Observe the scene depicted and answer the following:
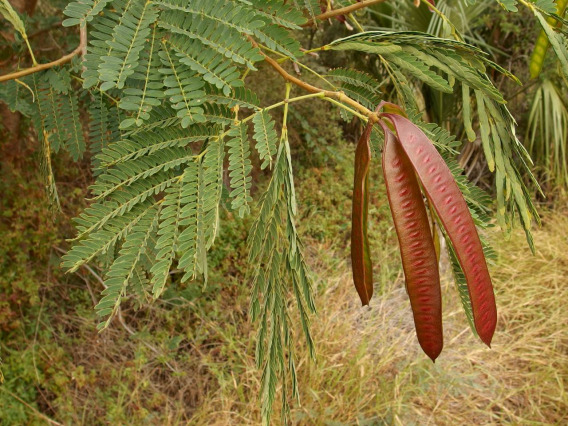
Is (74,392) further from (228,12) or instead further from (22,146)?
(228,12)

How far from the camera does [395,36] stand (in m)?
0.50

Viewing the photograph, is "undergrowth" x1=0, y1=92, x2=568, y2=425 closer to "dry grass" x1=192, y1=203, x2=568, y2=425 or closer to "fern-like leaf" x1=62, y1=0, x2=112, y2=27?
"dry grass" x1=192, y1=203, x2=568, y2=425

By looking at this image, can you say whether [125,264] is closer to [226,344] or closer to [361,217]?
[361,217]

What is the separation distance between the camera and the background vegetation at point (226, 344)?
67.3 inches

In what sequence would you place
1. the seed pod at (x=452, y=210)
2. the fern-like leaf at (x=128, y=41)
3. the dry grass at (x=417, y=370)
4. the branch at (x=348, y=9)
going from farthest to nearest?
the dry grass at (x=417, y=370) → the branch at (x=348, y=9) → the fern-like leaf at (x=128, y=41) → the seed pod at (x=452, y=210)

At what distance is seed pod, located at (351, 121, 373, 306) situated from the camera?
1.25 ft

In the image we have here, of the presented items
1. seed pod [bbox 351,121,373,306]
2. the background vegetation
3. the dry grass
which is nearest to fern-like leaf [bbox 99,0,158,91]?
seed pod [bbox 351,121,373,306]

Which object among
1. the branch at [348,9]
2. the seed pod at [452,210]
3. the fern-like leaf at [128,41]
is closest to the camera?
the seed pod at [452,210]

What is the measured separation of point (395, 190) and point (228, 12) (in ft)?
0.88

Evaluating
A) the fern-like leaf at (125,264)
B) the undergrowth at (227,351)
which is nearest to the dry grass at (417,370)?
the undergrowth at (227,351)

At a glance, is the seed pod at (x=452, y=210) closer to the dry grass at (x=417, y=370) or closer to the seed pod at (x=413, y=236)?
the seed pod at (x=413, y=236)

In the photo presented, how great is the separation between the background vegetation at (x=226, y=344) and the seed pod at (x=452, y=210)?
1.24 meters

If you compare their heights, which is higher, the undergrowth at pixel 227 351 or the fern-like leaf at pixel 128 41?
the fern-like leaf at pixel 128 41

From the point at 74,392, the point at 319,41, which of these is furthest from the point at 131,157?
the point at 319,41
